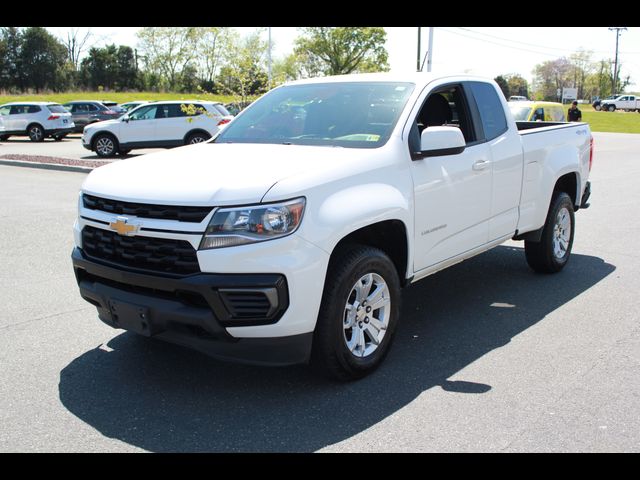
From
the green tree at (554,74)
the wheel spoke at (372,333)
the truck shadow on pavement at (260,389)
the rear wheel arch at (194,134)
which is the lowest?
the truck shadow on pavement at (260,389)

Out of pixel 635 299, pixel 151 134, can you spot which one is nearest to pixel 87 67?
Result: pixel 151 134

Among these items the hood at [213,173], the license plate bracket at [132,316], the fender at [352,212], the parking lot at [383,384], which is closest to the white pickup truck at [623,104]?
the parking lot at [383,384]

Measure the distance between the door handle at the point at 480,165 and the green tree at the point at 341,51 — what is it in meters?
90.1

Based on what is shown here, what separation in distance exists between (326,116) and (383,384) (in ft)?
6.69

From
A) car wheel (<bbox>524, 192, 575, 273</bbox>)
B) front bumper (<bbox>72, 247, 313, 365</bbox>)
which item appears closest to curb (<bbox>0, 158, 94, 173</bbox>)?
car wheel (<bbox>524, 192, 575, 273</bbox>)

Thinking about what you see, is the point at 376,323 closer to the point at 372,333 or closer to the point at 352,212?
the point at 372,333

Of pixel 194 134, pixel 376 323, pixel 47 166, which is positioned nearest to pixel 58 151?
pixel 194 134

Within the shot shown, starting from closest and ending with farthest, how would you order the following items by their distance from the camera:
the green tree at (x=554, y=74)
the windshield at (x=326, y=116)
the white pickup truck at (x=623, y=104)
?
the windshield at (x=326, y=116) < the white pickup truck at (x=623, y=104) < the green tree at (x=554, y=74)

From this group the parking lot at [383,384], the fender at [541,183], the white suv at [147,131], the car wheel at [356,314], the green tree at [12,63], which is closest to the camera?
the parking lot at [383,384]

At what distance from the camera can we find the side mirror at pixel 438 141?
453 centimetres

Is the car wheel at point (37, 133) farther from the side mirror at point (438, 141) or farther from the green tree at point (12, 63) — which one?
the green tree at point (12, 63)

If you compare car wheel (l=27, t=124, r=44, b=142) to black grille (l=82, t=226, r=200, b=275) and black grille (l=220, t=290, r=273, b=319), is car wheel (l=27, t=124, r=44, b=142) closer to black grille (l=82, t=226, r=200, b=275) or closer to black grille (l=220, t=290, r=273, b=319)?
black grille (l=82, t=226, r=200, b=275)

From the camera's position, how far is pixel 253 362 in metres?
3.71

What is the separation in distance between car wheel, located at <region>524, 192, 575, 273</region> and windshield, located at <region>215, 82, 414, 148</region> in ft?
7.98
